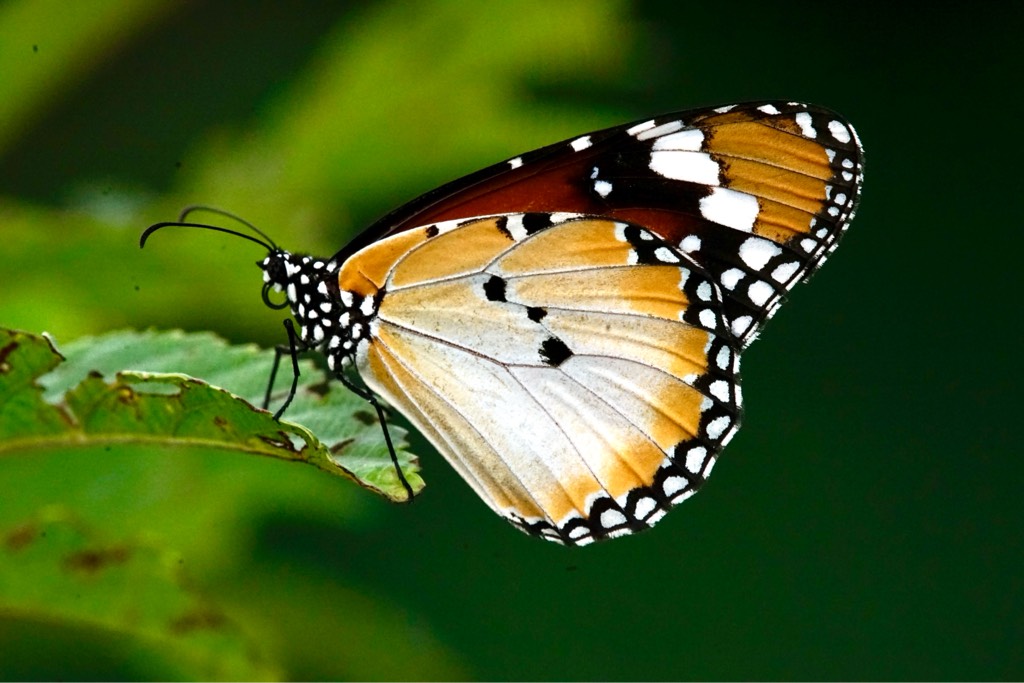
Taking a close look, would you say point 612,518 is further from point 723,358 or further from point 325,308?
point 325,308

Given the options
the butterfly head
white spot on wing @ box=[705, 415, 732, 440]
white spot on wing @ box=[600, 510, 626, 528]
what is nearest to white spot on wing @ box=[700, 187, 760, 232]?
white spot on wing @ box=[705, 415, 732, 440]

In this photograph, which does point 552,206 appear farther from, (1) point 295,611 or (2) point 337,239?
(1) point 295,611

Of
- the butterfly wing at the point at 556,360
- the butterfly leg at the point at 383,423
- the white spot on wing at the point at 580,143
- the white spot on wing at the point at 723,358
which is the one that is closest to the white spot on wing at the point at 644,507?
the butterfly wing at the point at 556,360

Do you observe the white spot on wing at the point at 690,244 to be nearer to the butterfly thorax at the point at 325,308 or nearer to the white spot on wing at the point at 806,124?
the white spot on wing at the point at 806,124

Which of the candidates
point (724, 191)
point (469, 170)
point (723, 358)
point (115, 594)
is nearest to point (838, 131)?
point (724, 191)

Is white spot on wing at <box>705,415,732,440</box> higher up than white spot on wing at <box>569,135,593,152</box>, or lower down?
lower down

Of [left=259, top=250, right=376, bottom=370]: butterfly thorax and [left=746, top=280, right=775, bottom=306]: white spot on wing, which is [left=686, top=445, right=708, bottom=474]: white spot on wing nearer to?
[left=746, top=280, right=775, bottom=306]: white spot on wing
